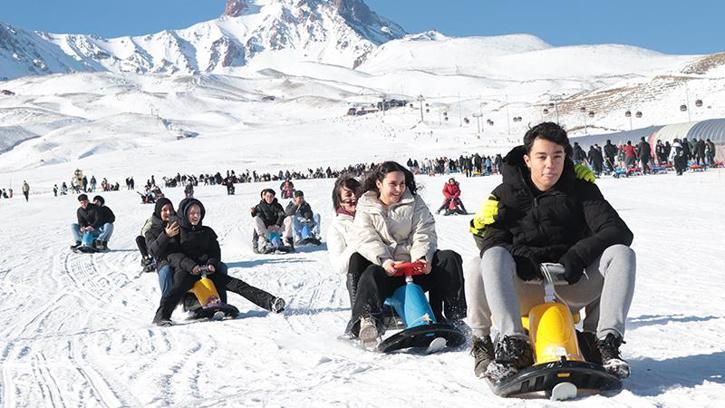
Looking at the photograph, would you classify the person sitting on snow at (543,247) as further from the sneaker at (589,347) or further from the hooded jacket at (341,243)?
the hooded jacket at (341,243)

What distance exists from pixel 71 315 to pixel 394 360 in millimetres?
4699

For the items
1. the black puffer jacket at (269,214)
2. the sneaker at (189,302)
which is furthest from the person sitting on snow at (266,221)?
the sneaker at (189,302)

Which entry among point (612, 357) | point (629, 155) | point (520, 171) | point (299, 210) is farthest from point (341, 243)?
point (629, 155)

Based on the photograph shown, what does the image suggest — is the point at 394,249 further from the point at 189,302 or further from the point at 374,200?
the point at 189,302

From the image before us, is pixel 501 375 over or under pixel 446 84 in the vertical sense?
under

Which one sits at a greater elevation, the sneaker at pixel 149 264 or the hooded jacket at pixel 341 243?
the hooded jacket at pixel 341 243

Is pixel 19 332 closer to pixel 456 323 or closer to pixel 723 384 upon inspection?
pixel 456 323

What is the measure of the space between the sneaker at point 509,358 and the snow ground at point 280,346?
12 centimetres

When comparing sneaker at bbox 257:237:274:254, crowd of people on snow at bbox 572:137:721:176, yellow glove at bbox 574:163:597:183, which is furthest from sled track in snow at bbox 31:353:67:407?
crowd of people on snow at bbox 572:137:721:176

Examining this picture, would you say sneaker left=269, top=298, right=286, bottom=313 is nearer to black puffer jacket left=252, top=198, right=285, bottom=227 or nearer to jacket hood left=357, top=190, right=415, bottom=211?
jacket hood left=357, top=190, right=415, bottom=211

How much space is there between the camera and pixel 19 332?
732 centimetres

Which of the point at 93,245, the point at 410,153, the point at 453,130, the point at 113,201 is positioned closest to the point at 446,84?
the point at 453,130

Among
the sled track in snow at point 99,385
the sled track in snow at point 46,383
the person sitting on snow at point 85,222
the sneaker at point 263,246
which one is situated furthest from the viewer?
the person sitting on snow at point 85,222

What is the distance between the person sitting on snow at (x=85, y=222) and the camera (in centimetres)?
1523
